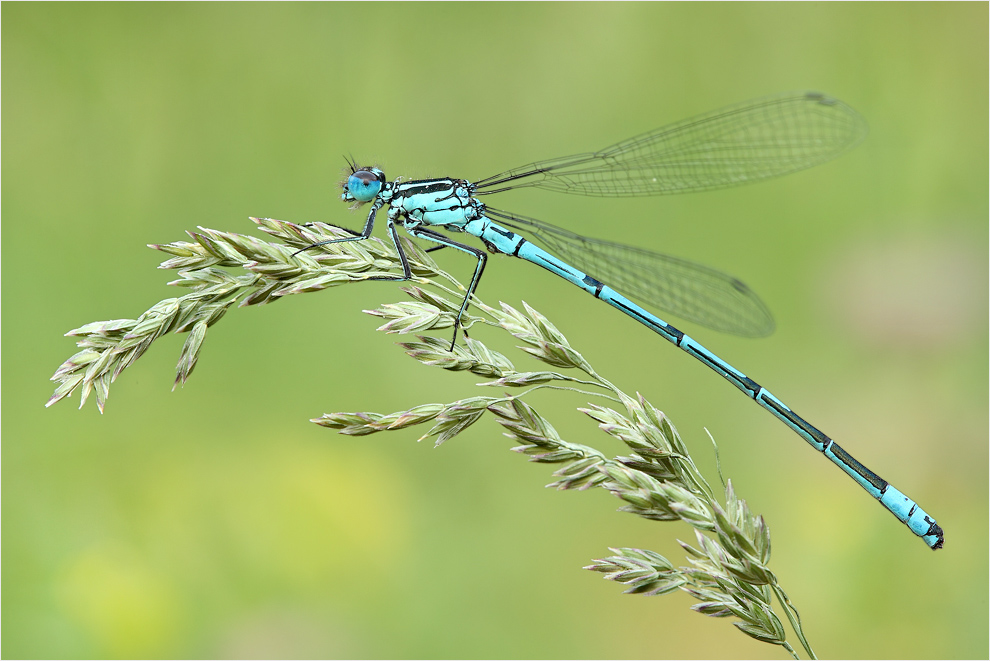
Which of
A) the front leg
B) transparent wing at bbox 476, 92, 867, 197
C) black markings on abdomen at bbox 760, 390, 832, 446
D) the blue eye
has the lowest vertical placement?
black markings on abdomen at bbox 760, 390, 832, 446

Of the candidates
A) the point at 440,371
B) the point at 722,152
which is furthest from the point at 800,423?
the point at 440,371

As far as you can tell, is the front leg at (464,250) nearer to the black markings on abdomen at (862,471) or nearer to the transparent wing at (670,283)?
the transparent wing at (670,283)

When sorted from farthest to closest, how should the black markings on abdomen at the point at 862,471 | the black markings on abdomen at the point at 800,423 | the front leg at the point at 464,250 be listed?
the black markings on abdomen at the point at 800,423, the black markings on abdomen at the point at 862,471, the front leg at the point at 464,250

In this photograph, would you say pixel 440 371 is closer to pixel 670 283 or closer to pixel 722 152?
pixel 670 283

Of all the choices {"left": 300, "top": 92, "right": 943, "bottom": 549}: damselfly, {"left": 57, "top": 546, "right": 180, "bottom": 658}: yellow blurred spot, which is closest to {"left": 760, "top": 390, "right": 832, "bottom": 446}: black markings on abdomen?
{"left": 300, "top": 92, "right": 943, "bottom": 549}: damselfly

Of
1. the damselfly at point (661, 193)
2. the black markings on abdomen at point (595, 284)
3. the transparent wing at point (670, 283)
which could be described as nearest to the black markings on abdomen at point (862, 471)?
the damselfly at point (661, 193)

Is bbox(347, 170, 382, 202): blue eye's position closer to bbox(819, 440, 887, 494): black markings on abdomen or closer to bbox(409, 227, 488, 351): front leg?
bbox(409, 227, 488, 351): front leg
